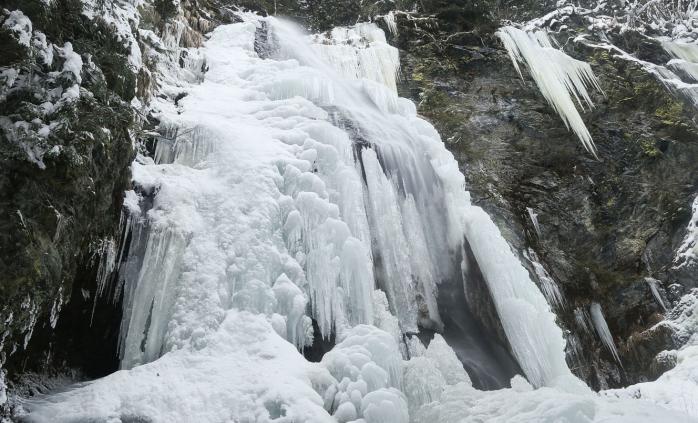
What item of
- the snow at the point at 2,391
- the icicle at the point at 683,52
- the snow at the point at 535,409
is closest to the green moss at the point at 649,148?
the icicle at the point at 683,52

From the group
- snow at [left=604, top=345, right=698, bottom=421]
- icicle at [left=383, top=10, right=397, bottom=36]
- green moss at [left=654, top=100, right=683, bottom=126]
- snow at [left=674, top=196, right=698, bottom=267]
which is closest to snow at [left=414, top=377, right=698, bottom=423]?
snow at [left=604, top=345, right=698, bottom=421]

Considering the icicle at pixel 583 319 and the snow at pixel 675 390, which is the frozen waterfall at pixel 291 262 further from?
the icicle at pixel 583 319

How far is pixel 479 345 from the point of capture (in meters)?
6.86

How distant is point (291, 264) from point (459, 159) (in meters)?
5.19

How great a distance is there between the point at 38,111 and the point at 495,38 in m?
9.99

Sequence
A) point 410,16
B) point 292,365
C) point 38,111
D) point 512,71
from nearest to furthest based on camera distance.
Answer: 1. point 38,111
2. point 292,365
3. point 512,71
4. point 410,16

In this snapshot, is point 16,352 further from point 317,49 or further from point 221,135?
point 317,49

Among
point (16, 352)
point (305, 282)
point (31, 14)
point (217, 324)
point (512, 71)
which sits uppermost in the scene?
point (512, 71)

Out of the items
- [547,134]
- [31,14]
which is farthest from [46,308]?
[547,134]

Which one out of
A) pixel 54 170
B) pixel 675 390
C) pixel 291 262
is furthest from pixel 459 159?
pixel 54 170

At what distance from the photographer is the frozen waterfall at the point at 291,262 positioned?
409cm

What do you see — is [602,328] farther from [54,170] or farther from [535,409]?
[54,170]

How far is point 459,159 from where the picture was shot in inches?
374

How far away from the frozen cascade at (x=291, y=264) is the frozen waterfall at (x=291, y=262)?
2cm
